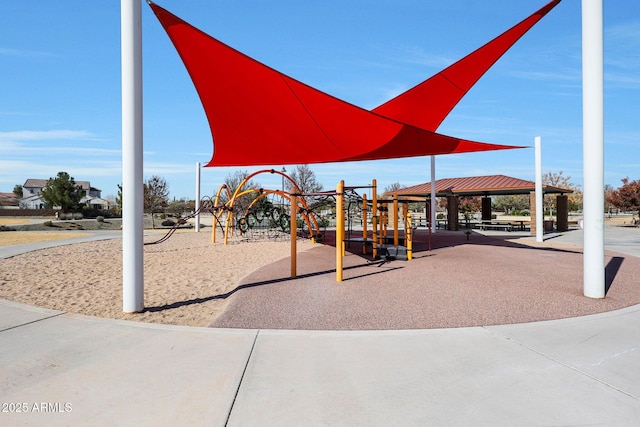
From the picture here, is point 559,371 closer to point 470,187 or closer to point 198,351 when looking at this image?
point 198,351

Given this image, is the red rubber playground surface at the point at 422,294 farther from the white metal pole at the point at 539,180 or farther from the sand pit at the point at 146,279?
the white metal pole at the point at 539,180

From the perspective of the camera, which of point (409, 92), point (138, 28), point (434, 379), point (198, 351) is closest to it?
point (434, 379)

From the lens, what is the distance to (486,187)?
22047 mm

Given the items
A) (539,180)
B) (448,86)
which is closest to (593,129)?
(448,86)

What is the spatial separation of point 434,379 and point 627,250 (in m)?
13.5

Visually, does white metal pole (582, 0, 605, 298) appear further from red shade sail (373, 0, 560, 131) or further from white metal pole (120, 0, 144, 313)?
white metal pole (120, 0, 144, 313)

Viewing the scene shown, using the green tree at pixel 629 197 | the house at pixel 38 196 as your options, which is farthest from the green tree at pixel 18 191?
the green tree at pixel 629 197

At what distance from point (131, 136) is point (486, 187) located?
20913mm

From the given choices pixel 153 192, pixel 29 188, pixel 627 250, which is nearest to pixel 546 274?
pixel 627 250

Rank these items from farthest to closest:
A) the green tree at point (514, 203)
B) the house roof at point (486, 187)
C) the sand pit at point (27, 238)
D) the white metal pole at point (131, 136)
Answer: the green tree at point (514, 203) < the house roof at point (486, 187) < the sand pit at point (27, 238) < the white metal pole at point (131, 136)

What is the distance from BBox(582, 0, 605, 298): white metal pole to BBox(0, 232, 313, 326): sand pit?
19.0 ft

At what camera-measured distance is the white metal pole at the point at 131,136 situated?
5.01 m

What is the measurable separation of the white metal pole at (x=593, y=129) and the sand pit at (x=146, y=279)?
578 centimetres

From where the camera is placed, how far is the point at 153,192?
32812mm
